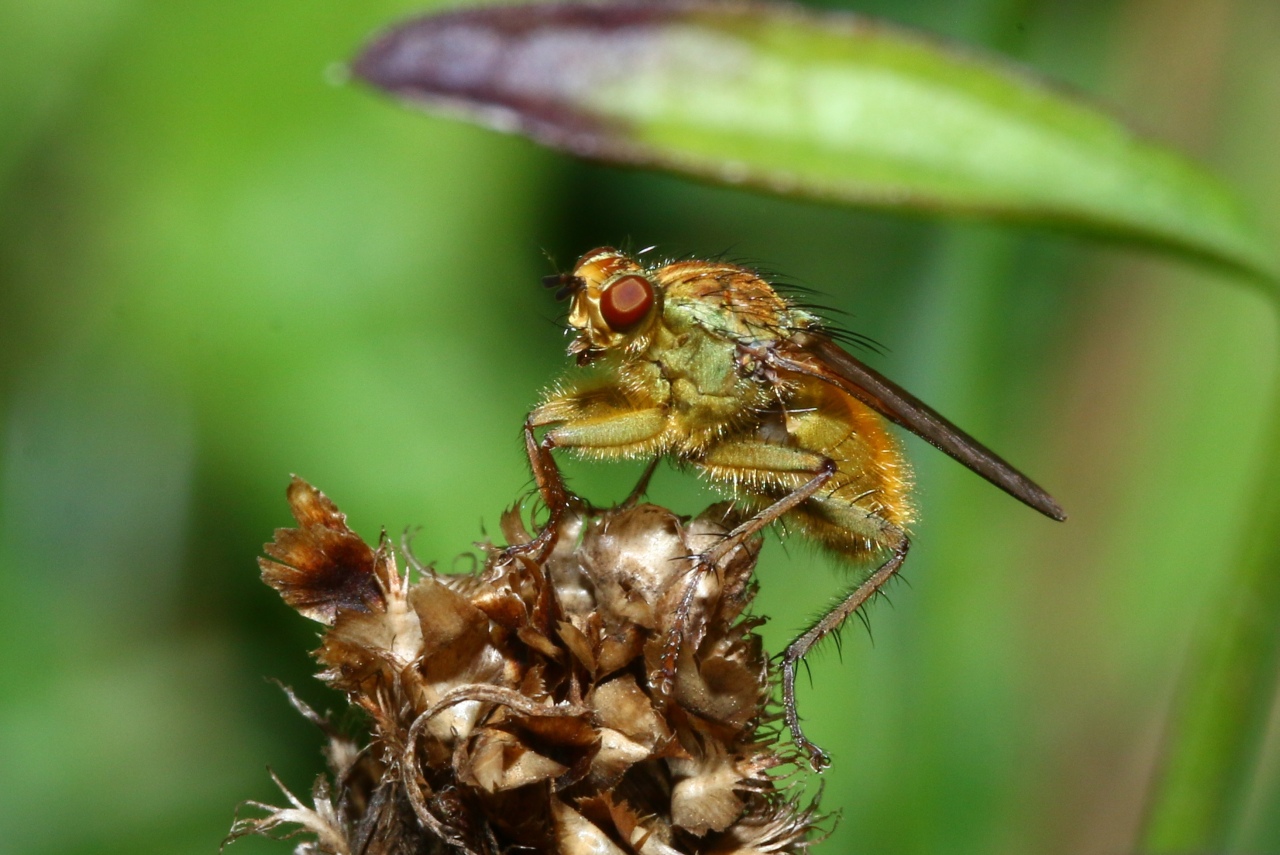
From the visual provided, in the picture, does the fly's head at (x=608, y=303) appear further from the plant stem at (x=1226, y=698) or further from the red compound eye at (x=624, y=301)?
the plant stem at (x=1226, y=698)

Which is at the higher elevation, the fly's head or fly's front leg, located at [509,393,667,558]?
the fly's head

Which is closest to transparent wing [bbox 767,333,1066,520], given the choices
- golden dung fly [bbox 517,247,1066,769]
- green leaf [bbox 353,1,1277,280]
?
golden dung fly [bbox 517,247,1066,769]

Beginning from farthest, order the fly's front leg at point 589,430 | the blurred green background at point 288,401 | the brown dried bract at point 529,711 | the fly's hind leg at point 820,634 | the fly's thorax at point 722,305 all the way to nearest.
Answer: the blurred green background at point 288,401 < the fly's thorax at point 722,305 < the fly's front leg at point 589,430 < the fly's hind leg at point 820,634 < the brown dried bract at point 529,711

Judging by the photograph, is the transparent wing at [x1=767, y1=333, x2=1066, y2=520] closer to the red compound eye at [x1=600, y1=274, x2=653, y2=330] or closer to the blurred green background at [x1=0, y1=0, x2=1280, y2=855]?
the red compound eye at [x1=600, y1=274, x2=653, y2=330]

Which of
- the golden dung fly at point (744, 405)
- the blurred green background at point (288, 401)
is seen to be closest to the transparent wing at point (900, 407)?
the golden dung fly at point (744, 405)

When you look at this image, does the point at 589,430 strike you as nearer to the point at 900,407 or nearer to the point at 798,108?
the point at 900,407

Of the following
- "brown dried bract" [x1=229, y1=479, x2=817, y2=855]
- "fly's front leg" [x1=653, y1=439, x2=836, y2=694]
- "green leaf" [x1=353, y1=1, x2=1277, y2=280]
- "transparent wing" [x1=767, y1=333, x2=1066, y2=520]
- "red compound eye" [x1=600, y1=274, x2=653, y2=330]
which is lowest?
"brown dried bract" [x1=229, y1=479, x2=817, y2=855]

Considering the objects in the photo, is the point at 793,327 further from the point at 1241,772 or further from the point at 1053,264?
the point at 1053,264
